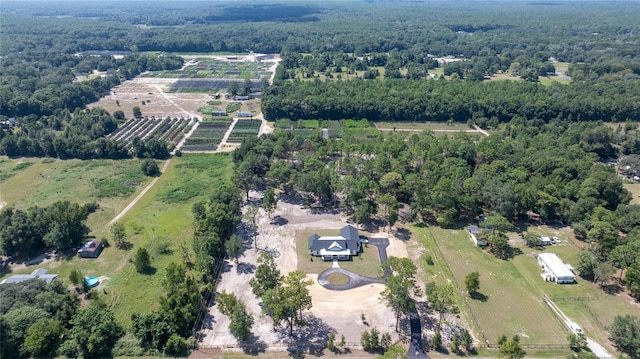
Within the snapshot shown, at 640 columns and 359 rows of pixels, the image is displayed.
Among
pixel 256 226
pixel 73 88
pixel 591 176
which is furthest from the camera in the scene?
pixel 73 88

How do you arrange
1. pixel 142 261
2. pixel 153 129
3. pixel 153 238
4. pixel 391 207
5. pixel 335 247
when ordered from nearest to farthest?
pixel 142 261 < pixel 335 247 < pixel 153 238 < pixel 391 207 < pixel 153 129

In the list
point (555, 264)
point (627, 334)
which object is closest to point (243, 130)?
point (555, 264)

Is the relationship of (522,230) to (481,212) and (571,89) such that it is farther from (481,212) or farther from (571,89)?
(571,89)

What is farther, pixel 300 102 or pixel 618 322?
pixel 300 102

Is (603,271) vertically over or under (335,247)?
over

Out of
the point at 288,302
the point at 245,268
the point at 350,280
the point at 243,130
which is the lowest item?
the point at 350,280

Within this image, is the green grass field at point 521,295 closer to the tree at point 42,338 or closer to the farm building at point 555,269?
the farm building at point 555,269

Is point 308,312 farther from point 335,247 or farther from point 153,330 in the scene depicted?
point 153,330

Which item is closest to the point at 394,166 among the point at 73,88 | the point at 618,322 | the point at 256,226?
the point at 256,226
